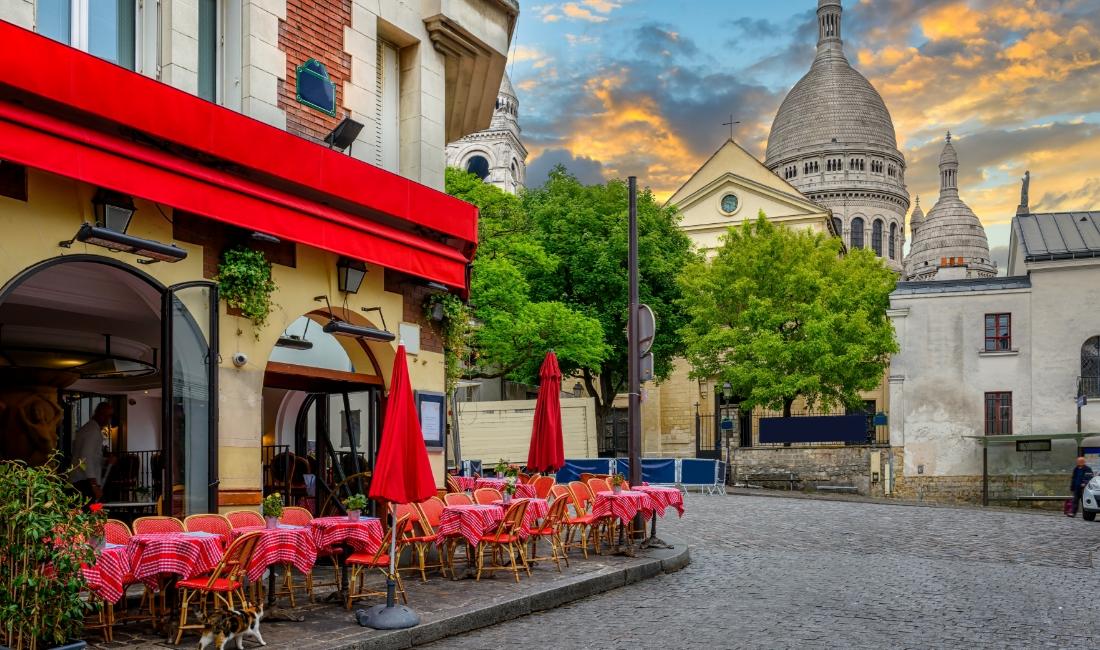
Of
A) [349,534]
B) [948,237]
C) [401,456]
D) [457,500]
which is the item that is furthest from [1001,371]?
[948,237]

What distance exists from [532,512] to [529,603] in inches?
80.8

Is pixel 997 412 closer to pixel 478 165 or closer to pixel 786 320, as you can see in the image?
pixel 786 320

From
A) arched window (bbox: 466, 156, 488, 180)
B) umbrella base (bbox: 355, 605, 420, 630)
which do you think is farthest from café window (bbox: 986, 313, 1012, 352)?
arched window (bbox: 466, 156, 488, 180)

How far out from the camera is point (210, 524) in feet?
28.9

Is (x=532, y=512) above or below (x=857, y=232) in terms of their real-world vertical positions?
below

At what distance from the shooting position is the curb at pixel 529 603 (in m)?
8.24

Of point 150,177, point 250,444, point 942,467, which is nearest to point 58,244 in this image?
point 150,177

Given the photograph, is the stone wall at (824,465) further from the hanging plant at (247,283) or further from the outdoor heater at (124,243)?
the outdoor heater at (124,243)

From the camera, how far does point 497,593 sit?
10.4 m

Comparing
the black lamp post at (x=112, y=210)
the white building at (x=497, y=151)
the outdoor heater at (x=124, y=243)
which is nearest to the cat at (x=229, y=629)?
the outdoor heater at (x=124, y=243)

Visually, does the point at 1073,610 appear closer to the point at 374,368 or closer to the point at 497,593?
the point at 497,593

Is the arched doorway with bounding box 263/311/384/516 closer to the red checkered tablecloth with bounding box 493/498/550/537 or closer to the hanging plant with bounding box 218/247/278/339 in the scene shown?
the hanging plant with bounding box 218/247/278/339

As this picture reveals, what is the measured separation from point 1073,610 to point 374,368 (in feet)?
26.5

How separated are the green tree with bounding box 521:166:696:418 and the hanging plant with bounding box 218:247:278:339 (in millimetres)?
30235
